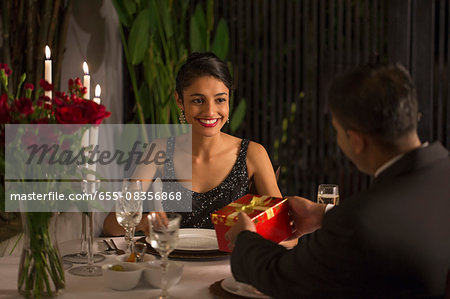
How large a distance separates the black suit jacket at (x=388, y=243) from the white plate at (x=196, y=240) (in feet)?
1.99

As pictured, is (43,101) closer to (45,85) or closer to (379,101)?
(45,85)

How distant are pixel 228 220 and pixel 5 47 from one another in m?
1.74

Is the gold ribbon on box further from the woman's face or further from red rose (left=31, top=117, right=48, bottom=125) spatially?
the woman's face

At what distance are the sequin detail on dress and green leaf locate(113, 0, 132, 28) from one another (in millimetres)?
1372

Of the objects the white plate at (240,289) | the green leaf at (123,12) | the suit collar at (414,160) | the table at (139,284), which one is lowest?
the table at (139,284)

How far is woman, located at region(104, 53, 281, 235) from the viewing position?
7.70 feet

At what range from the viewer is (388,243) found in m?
1.00

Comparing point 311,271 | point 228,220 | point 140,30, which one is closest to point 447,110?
point 140,30

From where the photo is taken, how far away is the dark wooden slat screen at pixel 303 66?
382 cm

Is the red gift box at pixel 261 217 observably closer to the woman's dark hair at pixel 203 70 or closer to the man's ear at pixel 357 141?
the man's ear at pixel 357 141

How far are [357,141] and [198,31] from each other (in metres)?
2.62

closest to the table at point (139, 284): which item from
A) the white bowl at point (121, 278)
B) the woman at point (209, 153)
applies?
the white bowl at point (121, 278)

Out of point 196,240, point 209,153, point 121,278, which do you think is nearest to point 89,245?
point 121,278

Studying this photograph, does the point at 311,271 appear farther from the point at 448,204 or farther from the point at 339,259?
the point at 448,204
